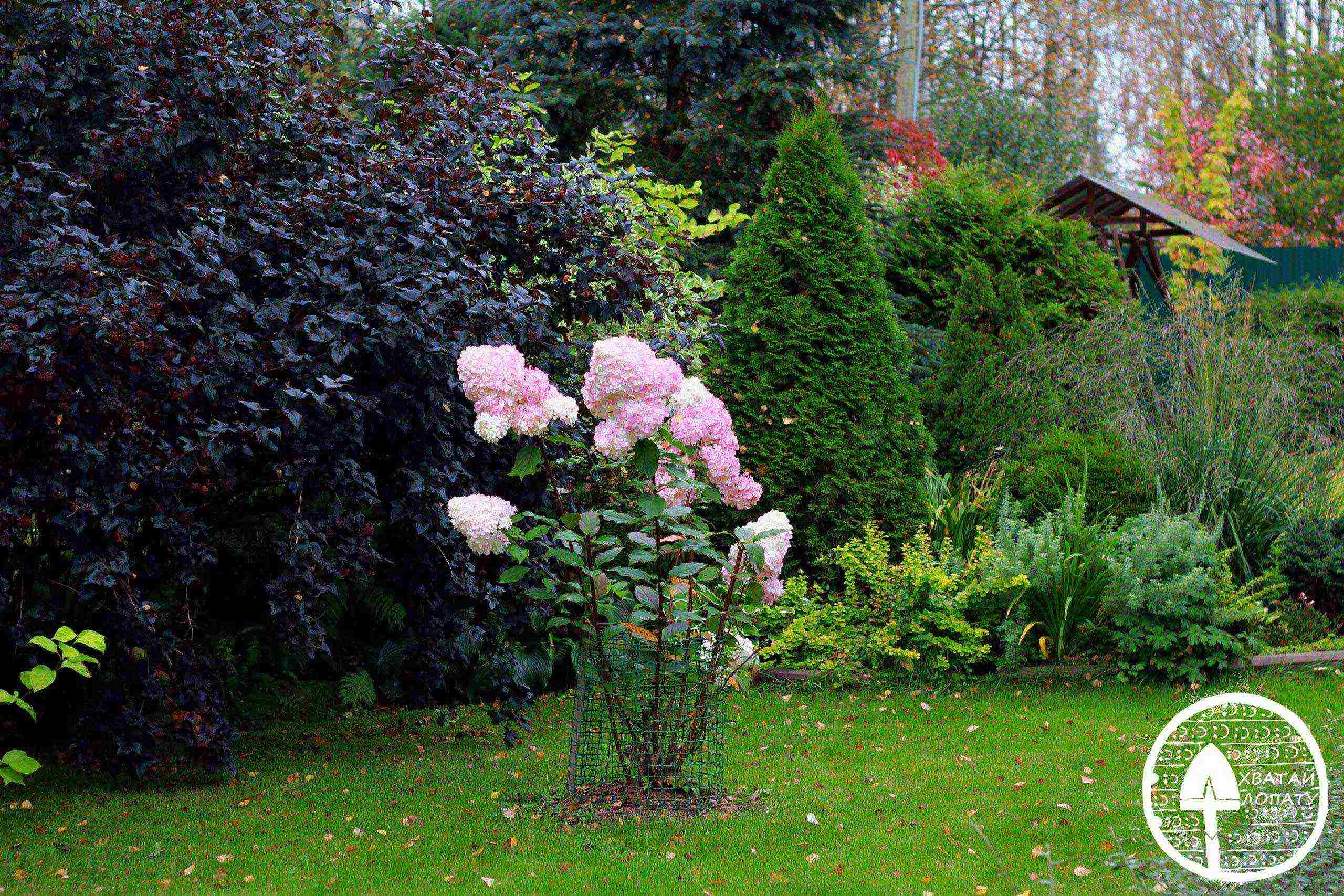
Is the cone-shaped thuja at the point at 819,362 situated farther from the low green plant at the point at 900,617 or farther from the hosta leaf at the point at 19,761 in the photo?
the hosta leaf at the point at 19,761

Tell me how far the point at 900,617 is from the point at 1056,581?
80 cm

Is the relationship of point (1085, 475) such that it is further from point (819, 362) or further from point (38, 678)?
point (38, 678)

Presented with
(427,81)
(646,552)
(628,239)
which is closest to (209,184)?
(427,81)

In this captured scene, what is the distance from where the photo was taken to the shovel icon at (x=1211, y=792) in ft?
11.5

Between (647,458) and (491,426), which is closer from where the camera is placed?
(491,426)

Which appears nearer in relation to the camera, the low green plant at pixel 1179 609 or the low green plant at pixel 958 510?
the low green plant at pixel 1179 609

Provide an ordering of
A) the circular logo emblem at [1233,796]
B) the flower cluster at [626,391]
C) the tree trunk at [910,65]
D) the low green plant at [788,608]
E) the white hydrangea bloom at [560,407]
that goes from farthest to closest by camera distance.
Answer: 1. the tree trunk at [910,65]
2. the low green plant at [788,608]
3. the white hydrangea bloom at [560,407]
4. the flower cluster at [626,391]
5. the circular logo emblem at [1233,796]

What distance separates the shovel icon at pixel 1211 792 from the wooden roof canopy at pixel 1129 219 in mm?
8077

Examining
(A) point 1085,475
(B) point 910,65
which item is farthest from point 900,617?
(B) point 910,65

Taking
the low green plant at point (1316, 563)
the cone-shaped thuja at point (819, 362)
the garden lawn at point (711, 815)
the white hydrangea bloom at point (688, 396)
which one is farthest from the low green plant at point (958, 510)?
the white hydrangea bloom at point (688, 396)

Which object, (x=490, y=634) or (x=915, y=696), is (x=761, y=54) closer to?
(x=915, y=696)

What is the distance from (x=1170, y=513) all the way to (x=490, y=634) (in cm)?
415

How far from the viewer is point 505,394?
3.71 m

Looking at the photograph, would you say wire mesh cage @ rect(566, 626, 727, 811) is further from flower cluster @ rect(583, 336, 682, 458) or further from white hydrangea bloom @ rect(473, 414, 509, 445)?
white hydrangea bloom @ rect(473, 414, 509, 445)
